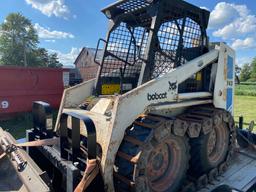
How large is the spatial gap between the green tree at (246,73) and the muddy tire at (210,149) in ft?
290

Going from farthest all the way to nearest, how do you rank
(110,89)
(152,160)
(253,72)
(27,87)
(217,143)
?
(253,72)
(27,87)
(110,89)
(217,143)
(152,160)

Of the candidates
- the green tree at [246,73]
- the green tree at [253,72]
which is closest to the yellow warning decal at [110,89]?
the green tree at [253,72]

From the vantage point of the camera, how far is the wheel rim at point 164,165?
3145 millimetres

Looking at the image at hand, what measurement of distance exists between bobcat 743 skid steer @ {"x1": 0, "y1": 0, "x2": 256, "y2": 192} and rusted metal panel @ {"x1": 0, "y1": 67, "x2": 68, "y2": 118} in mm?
5273

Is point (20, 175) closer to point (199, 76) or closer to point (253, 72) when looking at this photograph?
point (199, 76)

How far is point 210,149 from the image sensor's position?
4016mm

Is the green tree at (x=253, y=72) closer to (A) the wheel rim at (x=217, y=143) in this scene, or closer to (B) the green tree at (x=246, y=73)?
(B) the green tree at (x=246, y=73)

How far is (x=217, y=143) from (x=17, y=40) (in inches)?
2009

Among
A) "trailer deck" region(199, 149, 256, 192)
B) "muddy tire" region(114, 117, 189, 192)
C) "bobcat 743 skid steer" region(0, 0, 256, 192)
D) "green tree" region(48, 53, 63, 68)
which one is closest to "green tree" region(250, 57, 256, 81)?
"green tree" region(48, 53, 63, 68)

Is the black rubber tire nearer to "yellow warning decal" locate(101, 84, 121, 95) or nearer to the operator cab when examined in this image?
the operator cab

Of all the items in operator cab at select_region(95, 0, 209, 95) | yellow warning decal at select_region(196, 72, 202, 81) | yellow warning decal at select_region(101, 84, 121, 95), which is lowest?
yellow warning decal at select_region(101, 84, 121, 95)

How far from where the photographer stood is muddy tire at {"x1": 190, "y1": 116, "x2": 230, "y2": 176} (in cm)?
364

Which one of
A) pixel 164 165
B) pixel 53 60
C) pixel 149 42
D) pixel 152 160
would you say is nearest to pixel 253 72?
pixel 53 60

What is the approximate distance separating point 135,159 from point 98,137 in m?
0.54
